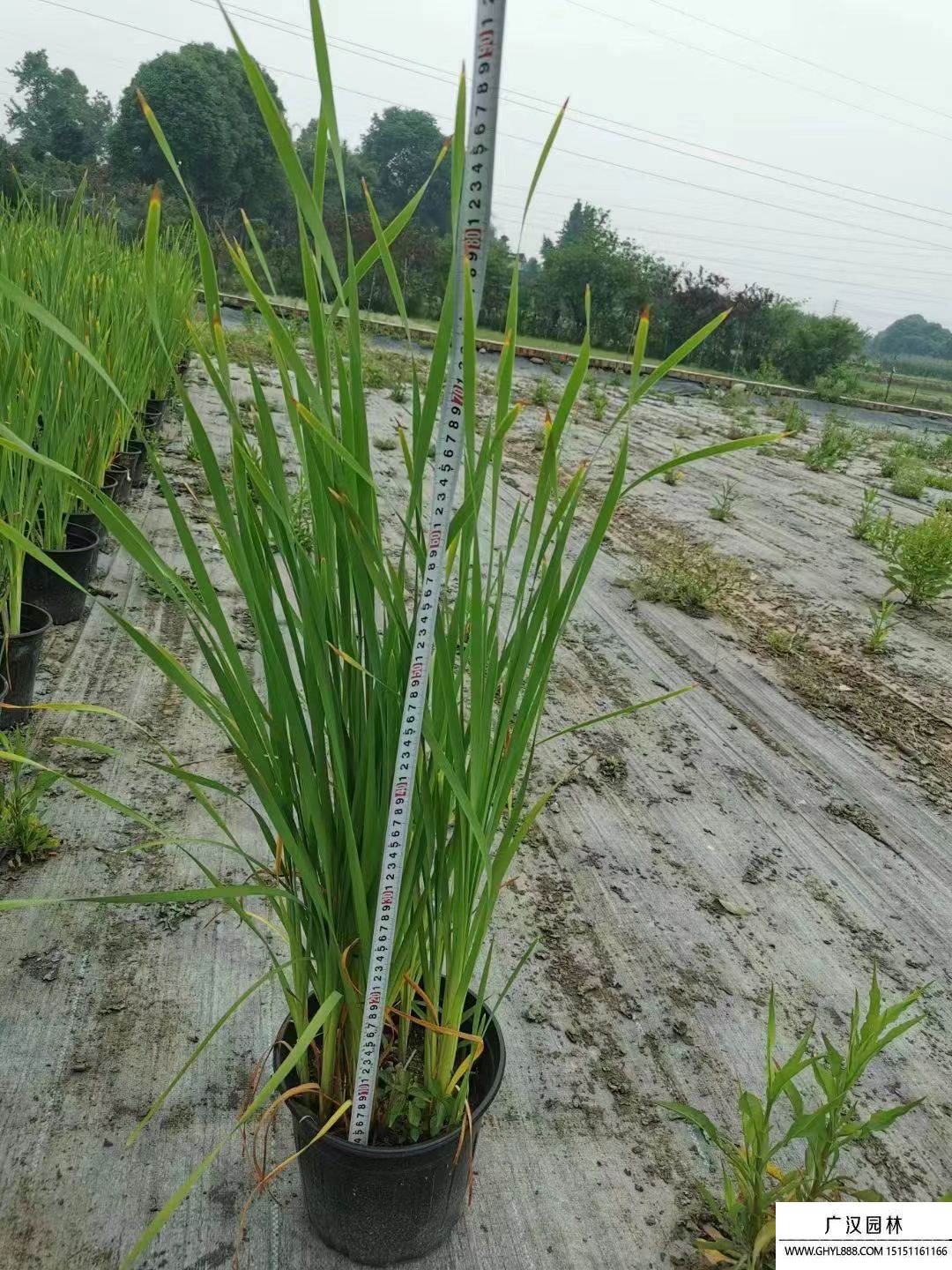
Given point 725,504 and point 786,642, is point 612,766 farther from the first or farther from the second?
point 725,504

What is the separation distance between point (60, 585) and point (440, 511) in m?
1.83

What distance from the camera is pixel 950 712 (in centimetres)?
246

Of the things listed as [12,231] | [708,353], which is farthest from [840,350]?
[12,231]

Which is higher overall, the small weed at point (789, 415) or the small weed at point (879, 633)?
the small weed at point (789, 415)

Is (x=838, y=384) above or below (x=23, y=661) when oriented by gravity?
above

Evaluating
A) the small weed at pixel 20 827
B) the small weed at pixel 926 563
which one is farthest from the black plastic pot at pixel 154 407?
the small weed at pixel 926 563

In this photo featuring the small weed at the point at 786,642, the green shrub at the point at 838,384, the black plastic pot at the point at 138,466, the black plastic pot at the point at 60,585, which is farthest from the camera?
the green shrub at the point at 838,384

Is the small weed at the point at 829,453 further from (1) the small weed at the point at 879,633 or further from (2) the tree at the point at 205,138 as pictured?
(2) the tree at the point at 205,138

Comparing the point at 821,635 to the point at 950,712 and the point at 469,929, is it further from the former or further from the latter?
the point at 469,929

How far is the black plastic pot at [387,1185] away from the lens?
79 cm

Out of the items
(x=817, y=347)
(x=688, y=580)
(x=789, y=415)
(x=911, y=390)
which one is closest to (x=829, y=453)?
(x=789, y=415)

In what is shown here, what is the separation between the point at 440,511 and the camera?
559mm

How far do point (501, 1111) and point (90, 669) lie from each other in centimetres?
138

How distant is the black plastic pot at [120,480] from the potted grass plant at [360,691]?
6.96 feet
